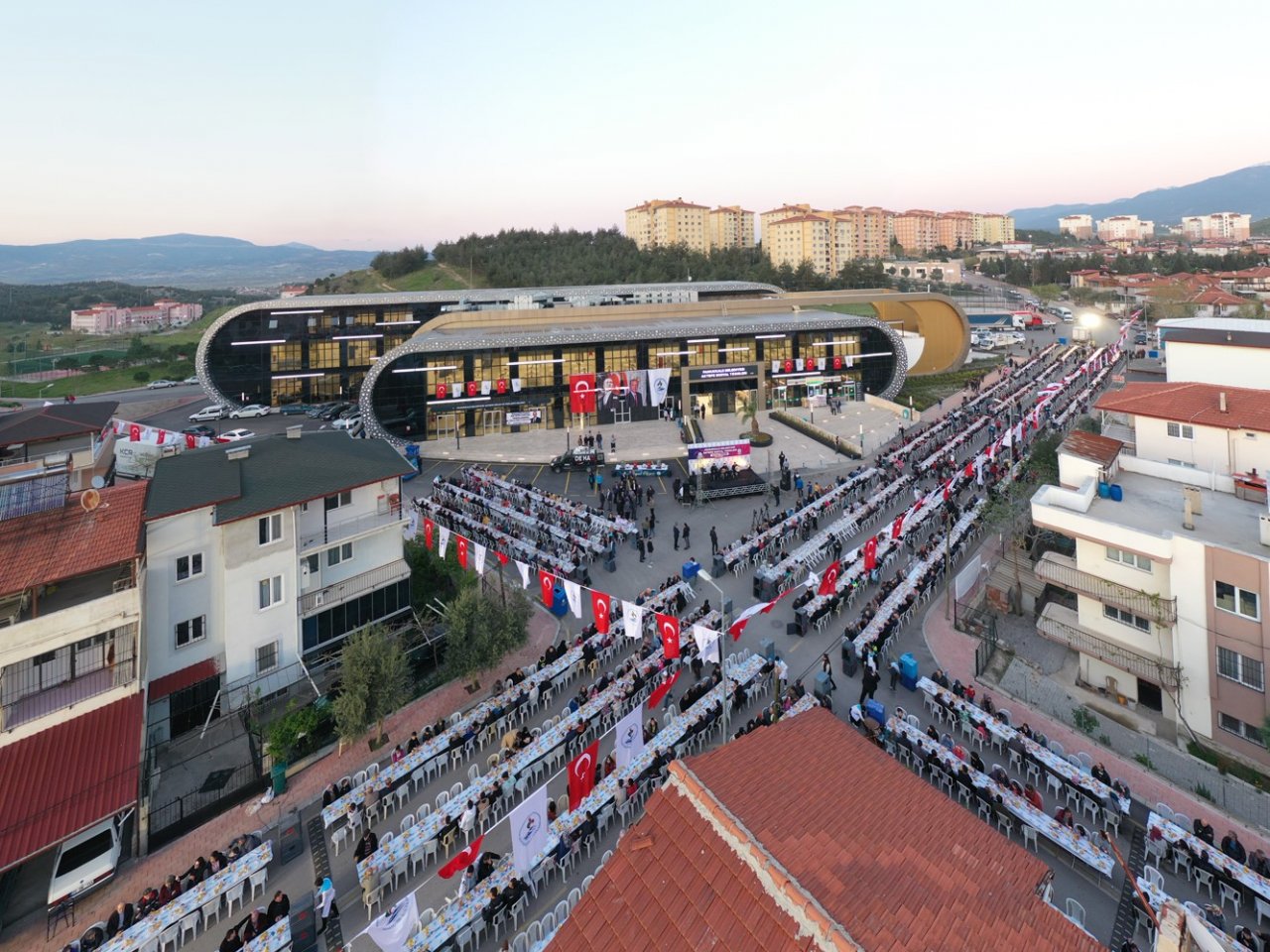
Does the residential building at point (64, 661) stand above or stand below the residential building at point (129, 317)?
below

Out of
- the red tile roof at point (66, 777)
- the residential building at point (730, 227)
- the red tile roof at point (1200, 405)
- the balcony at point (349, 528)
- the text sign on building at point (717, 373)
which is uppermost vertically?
the residential building at point (730, 227)

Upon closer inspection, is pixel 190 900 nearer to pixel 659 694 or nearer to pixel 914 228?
pixel 659 694

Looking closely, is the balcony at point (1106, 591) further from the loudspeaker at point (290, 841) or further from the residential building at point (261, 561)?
the loudspeaker at point (290, 841)

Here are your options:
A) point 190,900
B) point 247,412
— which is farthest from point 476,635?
point 247,412

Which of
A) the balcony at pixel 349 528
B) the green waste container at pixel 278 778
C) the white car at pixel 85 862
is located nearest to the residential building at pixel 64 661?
the white car at pixel 85 862

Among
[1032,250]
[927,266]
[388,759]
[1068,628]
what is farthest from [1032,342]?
[1032,250]
